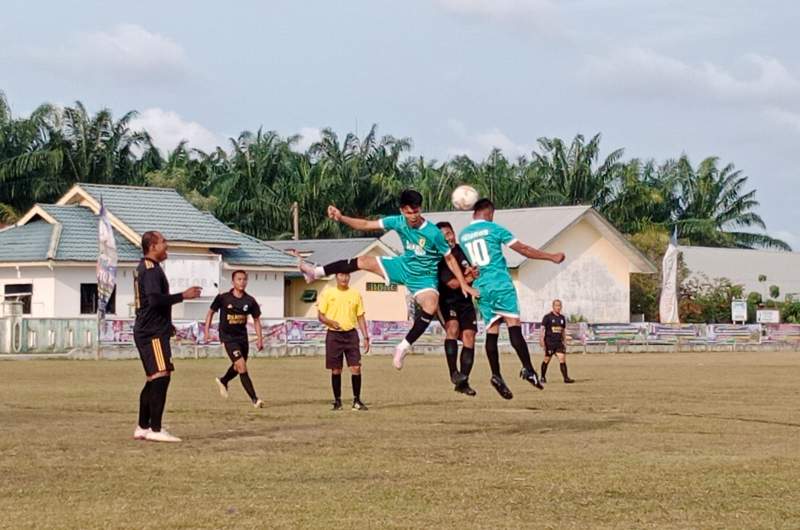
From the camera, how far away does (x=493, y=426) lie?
1645cm

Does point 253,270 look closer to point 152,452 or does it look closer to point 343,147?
point 343,147

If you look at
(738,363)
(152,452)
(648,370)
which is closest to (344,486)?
(152,452)

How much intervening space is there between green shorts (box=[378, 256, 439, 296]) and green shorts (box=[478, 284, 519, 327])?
778mm

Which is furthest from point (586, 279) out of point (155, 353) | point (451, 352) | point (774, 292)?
point (155, 353)

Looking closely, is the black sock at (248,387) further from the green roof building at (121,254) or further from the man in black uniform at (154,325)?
the green roof building at (121,254)

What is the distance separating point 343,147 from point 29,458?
6651cm

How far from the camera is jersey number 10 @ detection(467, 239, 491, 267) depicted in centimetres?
1579

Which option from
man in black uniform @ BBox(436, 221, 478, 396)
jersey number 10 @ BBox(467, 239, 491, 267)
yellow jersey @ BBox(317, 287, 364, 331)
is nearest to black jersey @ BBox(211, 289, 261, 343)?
yellow jersey @ BBox(317, 287, 364, 331)

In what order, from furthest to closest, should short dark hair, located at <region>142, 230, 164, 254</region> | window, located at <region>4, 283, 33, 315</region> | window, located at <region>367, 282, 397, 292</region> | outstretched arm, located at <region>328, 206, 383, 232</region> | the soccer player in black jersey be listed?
window, located at <region>367, 282, 397, 292</region>, window, located at <region>4, 283, 33, 315</region>, the soccer player in black jersey, outstretched arm, located at <region>328, 206, 383, 232</region>, short dark hair, located at <region>142, 230, 164, 254</region>

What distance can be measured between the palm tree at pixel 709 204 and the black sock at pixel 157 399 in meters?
72.4

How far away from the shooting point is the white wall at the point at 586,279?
65875 millimetres

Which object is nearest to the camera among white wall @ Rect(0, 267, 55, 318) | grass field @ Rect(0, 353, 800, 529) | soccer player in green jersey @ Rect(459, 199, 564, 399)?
grass field @ Rect(0, 353, 800, 529)

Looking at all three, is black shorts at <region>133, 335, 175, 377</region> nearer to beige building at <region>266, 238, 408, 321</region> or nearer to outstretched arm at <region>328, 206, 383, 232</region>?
outstretched arm at <region>328, 206, 383, 232</region>

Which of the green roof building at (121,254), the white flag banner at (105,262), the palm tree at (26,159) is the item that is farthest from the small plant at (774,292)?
the white flag banner at (105,262)
